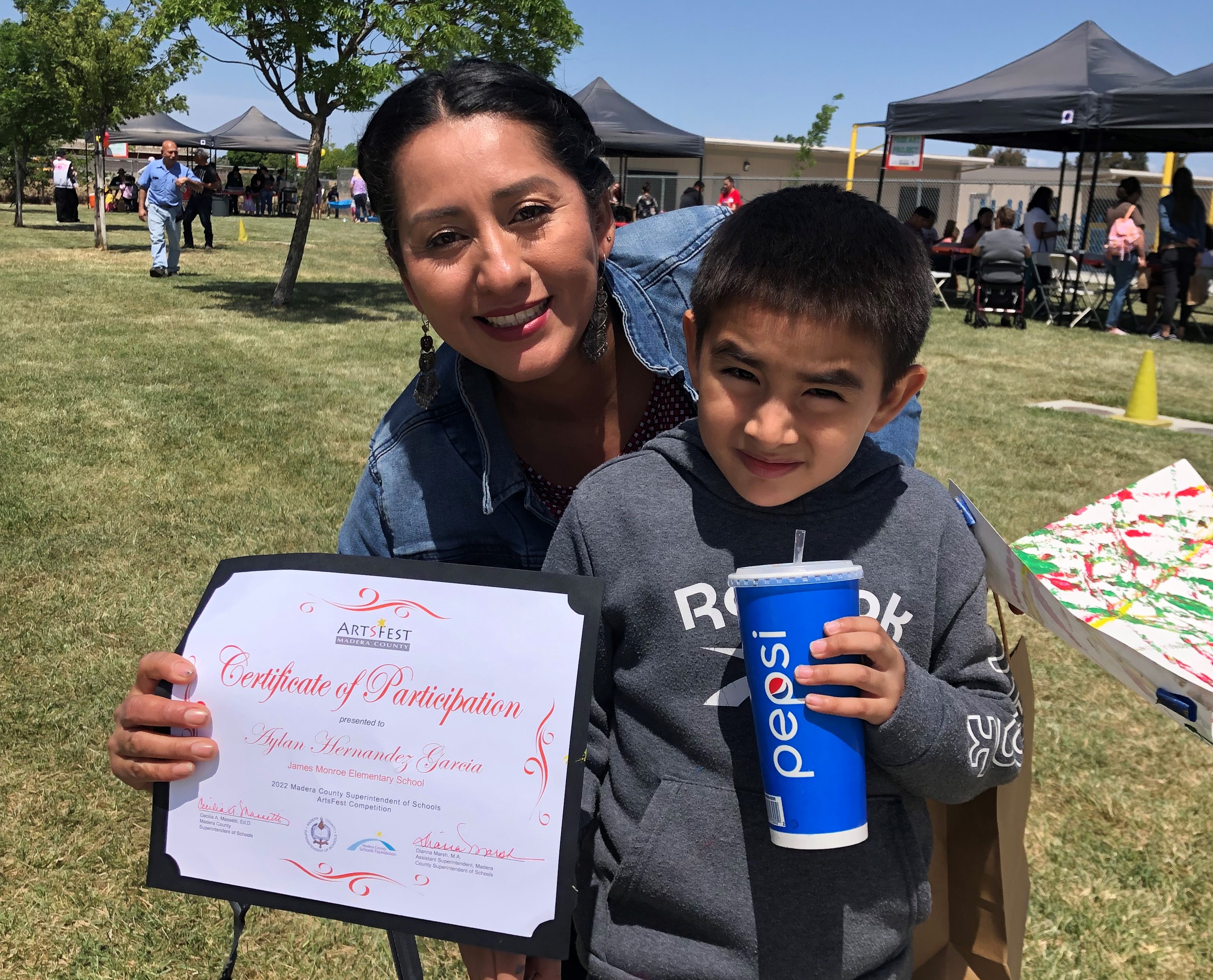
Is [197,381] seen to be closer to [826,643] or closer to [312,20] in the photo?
[312,20]

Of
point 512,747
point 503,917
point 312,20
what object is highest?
point 312,20

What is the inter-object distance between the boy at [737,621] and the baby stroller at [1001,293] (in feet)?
43.1

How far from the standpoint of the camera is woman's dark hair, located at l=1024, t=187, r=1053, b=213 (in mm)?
14789

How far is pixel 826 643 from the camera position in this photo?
4.02 ft

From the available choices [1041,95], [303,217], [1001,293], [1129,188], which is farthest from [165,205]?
[1129,188]

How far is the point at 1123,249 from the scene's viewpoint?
13.6 metres

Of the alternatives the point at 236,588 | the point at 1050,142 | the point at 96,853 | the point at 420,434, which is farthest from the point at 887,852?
the point at 1050,142

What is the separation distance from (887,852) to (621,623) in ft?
1.71

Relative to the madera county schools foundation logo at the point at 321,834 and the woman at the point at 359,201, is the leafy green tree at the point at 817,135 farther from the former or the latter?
the madera county schools foundation logo at the point at 321,834

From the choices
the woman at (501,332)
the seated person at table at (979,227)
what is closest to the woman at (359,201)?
the seated person at table at (979,227)

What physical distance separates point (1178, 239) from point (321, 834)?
47.5 feet

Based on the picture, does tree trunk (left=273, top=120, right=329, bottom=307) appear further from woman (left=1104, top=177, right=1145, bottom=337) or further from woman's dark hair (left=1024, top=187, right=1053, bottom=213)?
woman (left=1104, top=177, right=1145, bottom=337)

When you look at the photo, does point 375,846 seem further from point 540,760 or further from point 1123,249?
point 1123,249

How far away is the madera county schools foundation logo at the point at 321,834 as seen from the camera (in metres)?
1.38
